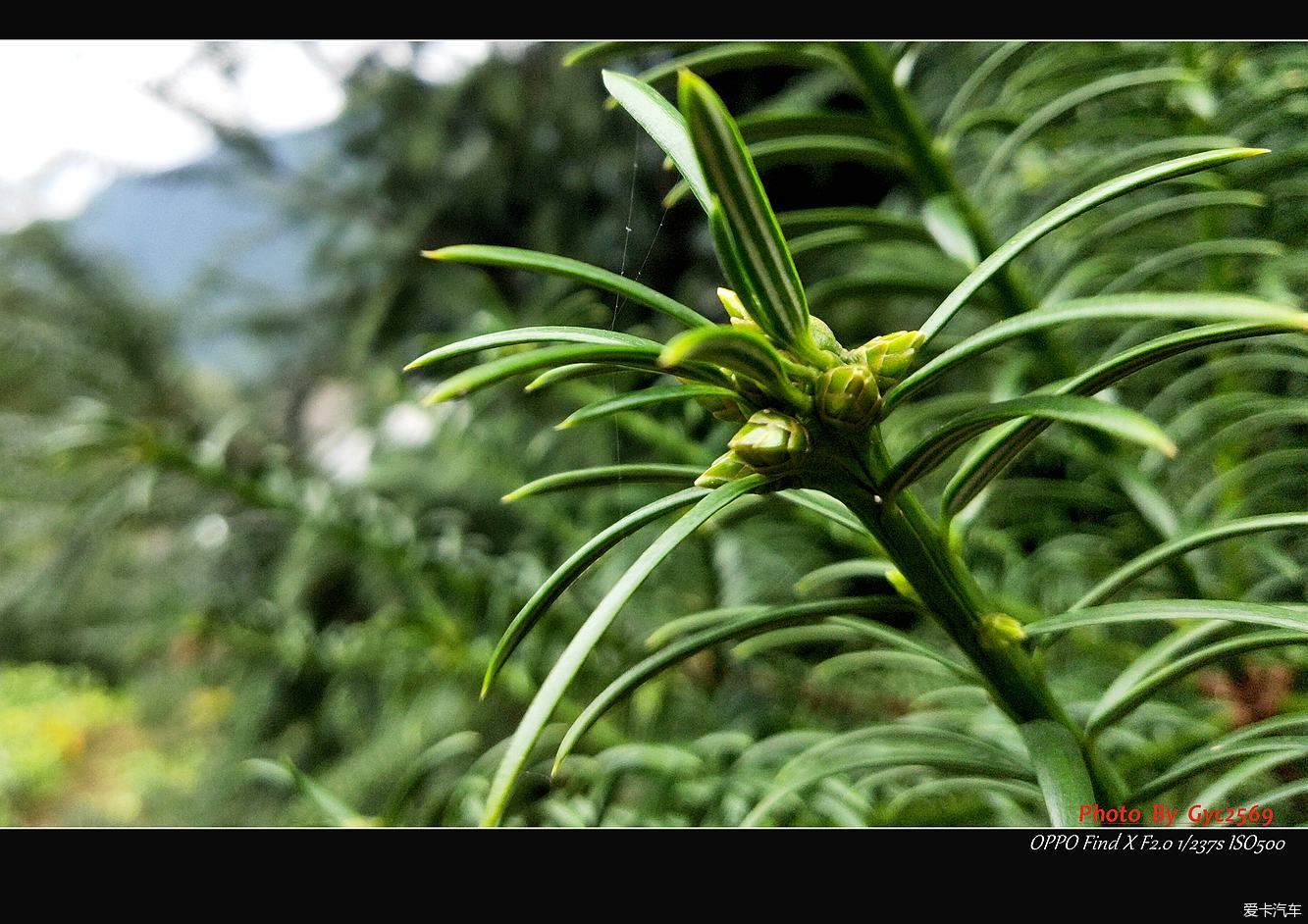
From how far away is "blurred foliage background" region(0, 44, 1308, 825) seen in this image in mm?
395

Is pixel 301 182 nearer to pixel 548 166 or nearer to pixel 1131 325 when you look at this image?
pixel 548 166

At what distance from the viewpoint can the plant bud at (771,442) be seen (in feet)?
0.51

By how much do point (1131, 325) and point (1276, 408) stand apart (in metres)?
0.11

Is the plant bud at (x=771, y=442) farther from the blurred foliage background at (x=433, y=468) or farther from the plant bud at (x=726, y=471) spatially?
the blurred foliage background at (x=433, y=468)

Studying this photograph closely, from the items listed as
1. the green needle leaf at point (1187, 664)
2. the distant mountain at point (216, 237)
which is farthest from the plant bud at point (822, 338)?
the distant mountain at point (216, 237)

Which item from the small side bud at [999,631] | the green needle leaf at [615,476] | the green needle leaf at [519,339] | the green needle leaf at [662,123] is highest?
the green needle leaf at [662,123]

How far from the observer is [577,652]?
0.48 ft

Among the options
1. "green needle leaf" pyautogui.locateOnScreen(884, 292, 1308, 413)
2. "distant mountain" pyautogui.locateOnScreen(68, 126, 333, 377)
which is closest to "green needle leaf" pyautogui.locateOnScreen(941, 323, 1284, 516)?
"green needle leaf" pyautogui.locateOnScreen(884, 292, 1308, 413)

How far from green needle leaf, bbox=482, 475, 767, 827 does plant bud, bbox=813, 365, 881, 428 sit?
0.09 feet

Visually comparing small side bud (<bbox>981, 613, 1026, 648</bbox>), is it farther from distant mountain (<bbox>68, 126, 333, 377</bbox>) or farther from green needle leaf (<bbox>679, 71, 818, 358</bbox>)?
distant mountain (<bbox>68, 126, 333, 377</bbox>)

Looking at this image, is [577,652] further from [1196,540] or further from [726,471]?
[1196,540]

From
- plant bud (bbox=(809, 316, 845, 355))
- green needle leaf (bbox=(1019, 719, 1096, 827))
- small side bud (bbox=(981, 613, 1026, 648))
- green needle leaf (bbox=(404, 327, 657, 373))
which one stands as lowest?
green needle leaf (bbox=(1019, 719, 1096, 827))
